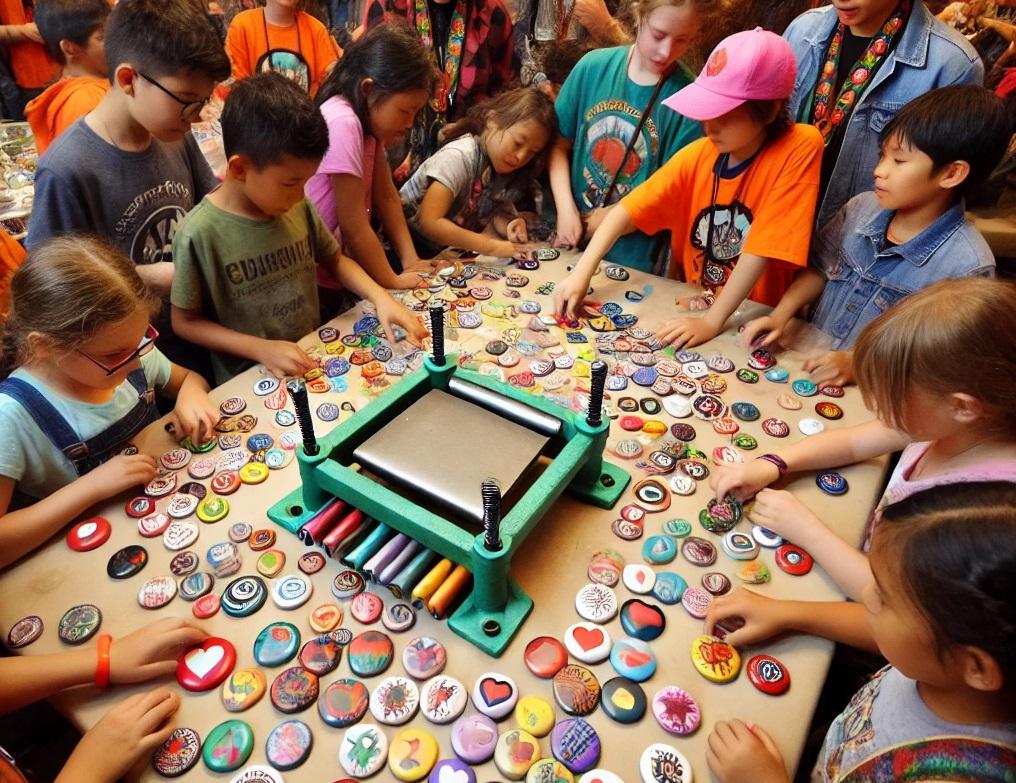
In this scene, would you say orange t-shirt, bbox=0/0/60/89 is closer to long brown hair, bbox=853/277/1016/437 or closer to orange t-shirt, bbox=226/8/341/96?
orange t-shirt, bbox=226/8/341/96

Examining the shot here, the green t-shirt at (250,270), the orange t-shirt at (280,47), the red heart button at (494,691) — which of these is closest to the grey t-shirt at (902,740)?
the red heart button at (494,691)

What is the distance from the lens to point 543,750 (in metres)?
0.90

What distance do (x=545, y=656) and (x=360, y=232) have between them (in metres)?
1.56

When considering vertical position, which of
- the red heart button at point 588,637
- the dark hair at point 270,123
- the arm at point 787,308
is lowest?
the red heart button at point 588,637

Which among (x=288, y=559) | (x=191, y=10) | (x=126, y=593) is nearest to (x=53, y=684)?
(x=126, y=593)

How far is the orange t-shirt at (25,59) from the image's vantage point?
3.66m

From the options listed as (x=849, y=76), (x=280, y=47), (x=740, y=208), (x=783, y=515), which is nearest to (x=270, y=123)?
(x=740, y=208)

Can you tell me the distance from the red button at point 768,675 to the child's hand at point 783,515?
0.89 ft

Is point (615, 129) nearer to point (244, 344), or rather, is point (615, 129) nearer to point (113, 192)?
point (244, 344)

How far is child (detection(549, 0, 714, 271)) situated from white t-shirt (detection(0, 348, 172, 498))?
5.13 feet

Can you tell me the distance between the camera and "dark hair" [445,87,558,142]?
7.56 feet

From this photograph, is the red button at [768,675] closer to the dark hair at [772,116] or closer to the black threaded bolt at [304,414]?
the black threaded bolt at [304,414]

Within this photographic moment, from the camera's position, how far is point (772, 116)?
1.75 metres

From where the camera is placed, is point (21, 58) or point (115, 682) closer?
point (115, 682)
